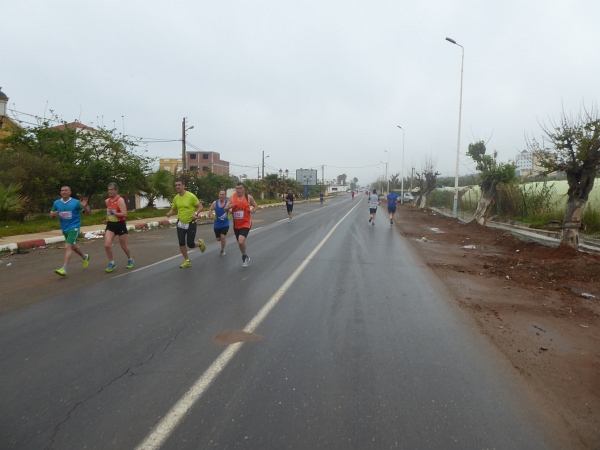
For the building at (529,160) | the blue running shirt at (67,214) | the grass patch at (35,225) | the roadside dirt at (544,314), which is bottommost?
the roadside dirt at (544,314)

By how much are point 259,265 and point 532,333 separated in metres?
5.42

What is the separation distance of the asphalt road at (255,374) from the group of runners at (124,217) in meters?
1.42

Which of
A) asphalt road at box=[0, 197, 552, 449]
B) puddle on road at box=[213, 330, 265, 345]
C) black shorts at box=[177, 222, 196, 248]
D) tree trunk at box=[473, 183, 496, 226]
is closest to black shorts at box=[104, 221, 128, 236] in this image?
black shorts at box=[177, 222, 196, 248]

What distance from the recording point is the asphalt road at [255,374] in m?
2.87

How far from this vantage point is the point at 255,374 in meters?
3.73

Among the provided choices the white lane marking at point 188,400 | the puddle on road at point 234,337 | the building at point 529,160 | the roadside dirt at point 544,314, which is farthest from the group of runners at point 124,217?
the building at point 529,160

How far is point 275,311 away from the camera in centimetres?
560

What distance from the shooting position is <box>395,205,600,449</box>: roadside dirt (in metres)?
3.49

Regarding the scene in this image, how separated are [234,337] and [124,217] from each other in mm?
4642

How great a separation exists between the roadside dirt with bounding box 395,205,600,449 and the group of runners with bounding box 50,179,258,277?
4.42 m

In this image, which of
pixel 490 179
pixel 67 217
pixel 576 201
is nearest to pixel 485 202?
pixel 490 179

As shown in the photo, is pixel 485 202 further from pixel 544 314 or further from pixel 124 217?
pixel 124 217

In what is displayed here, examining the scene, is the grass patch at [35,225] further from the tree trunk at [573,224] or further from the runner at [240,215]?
the tree trunk at [573,224]

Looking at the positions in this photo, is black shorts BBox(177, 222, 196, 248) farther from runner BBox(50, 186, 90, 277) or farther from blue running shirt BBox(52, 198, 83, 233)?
blue running shirt BBox(52, 198, 83, 233)
